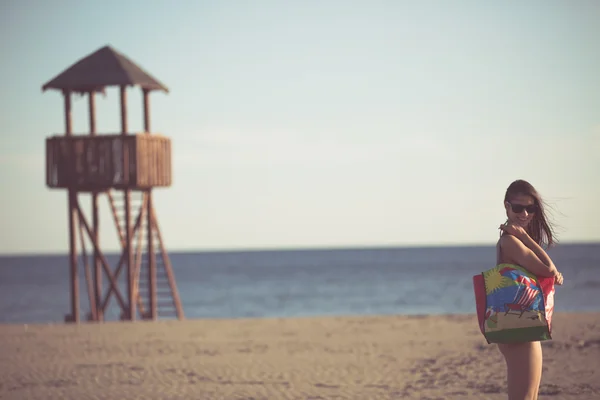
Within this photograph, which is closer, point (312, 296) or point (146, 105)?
point (146, 105)

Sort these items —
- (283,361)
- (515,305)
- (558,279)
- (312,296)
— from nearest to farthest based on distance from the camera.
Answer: (515,305)
(558,279)
(283,361)
(312,296)

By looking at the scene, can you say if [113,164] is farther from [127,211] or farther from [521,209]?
[521,209]

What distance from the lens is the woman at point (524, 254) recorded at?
532 cm

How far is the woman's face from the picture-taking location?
549 centimetres

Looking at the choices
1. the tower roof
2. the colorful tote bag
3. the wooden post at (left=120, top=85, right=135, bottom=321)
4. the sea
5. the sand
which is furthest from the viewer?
the sea

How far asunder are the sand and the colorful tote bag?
6.36 meters

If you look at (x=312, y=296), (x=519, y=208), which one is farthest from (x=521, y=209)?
(x=312, y=296)

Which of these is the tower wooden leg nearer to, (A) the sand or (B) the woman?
(A) the sand

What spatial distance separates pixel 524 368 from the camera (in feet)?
17.5

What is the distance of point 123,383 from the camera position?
1313 cm

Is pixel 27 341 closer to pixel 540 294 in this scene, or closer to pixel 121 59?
pixel 121 59

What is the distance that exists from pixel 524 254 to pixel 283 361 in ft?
33.7

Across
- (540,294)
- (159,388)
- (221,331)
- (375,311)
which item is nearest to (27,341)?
(221,331)

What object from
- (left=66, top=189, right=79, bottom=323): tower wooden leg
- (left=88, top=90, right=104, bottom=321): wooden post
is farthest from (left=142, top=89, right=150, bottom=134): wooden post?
(left=66, top=189, right=79, bottom=323): tower wooden leg
